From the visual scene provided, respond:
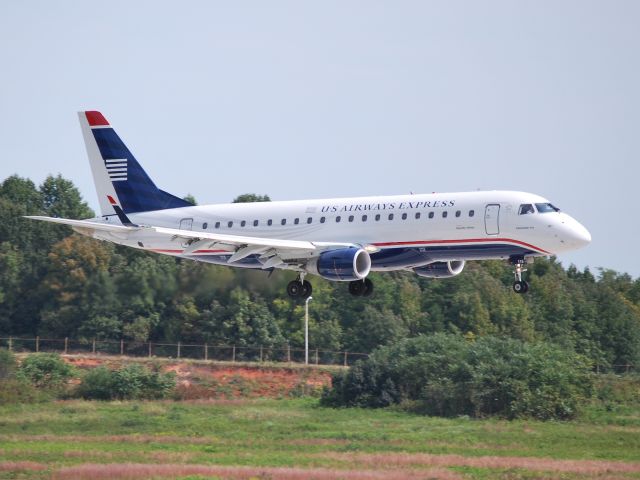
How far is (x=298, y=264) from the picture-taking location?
59562 mm

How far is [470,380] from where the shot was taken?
7044 centimetres

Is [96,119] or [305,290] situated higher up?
[96,119]

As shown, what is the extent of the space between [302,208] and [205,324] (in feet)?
63.8

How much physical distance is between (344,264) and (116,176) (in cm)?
1457

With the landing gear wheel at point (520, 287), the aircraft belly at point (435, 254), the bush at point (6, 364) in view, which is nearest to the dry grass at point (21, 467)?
the aircraft belly at point (435, 254)

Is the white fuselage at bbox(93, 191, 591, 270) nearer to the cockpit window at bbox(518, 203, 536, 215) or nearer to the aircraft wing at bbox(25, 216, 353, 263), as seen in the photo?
the cockpit window at bbox(518, 203, 536, 215)

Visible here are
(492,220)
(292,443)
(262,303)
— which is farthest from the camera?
(262,303)

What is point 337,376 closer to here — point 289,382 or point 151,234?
point 289,382

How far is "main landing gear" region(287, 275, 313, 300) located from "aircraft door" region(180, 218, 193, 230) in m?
5.53

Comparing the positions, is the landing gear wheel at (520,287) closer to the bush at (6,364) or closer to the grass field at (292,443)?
the grass field at (292,443)

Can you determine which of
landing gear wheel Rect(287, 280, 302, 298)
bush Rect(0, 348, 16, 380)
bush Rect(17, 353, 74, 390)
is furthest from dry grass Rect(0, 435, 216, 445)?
bush Rect(0, 348, 16, 380)

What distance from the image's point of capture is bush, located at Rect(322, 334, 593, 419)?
68000 millimetres

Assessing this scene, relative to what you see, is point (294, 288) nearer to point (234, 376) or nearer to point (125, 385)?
point (125, 385)

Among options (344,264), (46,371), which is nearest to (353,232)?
(344,264)
